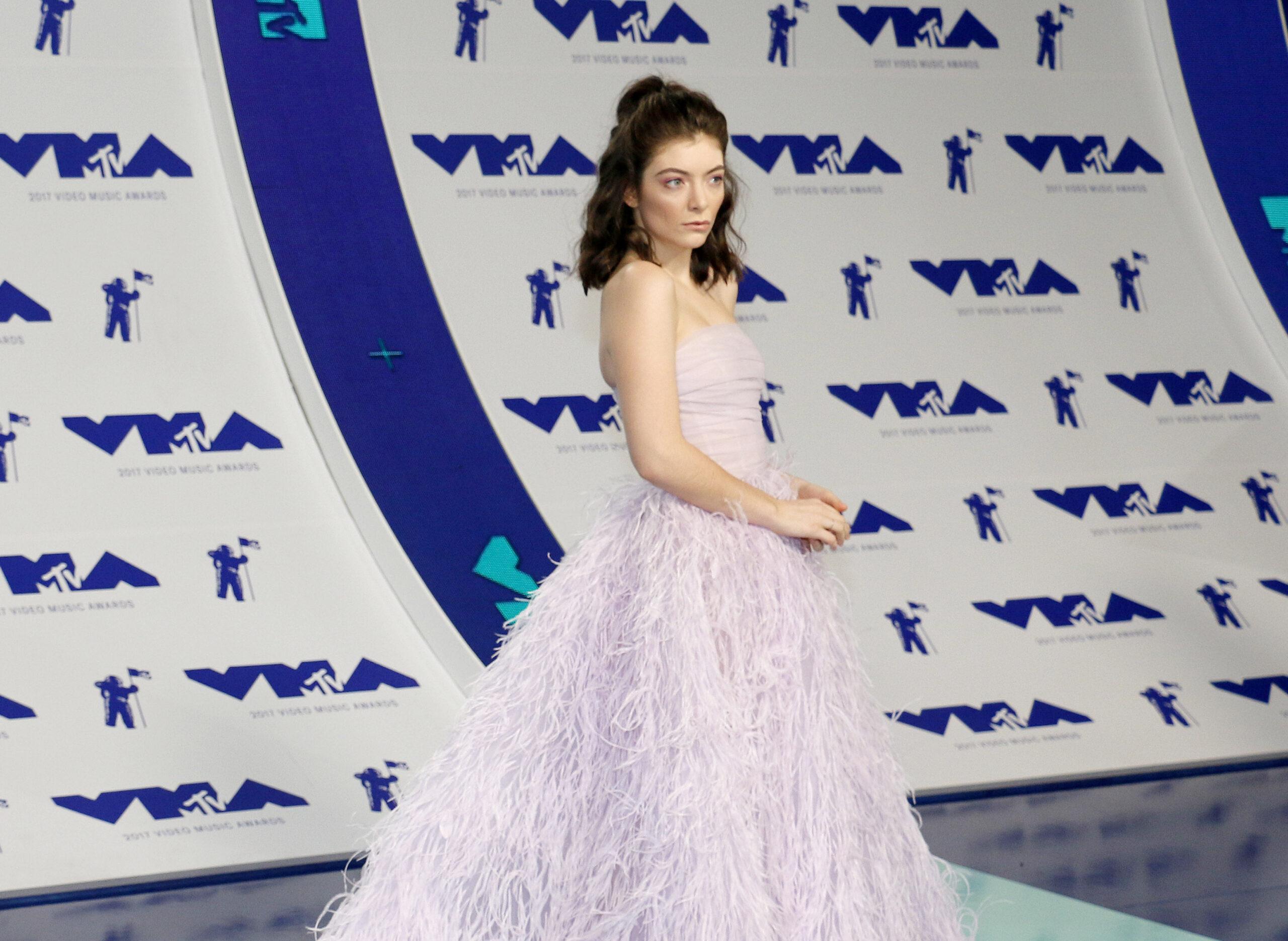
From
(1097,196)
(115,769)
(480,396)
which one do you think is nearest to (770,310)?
(480,396)

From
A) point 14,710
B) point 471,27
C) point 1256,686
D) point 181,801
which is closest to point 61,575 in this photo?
point 14,710

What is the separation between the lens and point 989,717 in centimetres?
348

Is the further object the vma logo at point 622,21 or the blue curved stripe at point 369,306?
the vma logo at point 622,21

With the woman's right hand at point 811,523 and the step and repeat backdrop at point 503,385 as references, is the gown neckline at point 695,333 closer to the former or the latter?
the woman's right hand at point 811,523

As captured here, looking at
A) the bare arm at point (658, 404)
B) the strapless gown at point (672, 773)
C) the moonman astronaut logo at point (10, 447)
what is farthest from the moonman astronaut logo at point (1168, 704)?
the moonman astronaut logo at point (10, 447)

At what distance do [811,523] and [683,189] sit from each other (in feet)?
1.55

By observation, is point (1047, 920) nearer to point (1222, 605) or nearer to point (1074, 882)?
point (1074, 882)

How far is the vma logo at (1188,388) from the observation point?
361 cm

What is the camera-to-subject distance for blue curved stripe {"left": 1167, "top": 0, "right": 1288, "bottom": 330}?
3666mm

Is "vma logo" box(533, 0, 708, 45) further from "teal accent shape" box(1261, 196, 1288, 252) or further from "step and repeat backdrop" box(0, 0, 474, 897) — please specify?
"teal accent shape" box(1261, 196, 1288, 252)

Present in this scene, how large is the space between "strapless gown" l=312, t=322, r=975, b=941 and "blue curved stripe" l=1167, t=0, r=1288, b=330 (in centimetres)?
263

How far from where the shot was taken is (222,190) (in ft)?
10.3

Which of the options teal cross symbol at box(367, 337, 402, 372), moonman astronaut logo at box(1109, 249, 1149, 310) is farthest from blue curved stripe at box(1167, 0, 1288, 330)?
teal cross symbol at box(367, 337, 402, 372)

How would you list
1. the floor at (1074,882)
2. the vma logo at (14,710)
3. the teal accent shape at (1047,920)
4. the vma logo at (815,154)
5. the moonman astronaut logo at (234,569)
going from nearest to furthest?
the teal accent shape at (1047,920) → the floor at (1074,882) → the vma logo at (14,710) → the moonman astronaut logo at (234,569) → the vma logo at (815,154)
